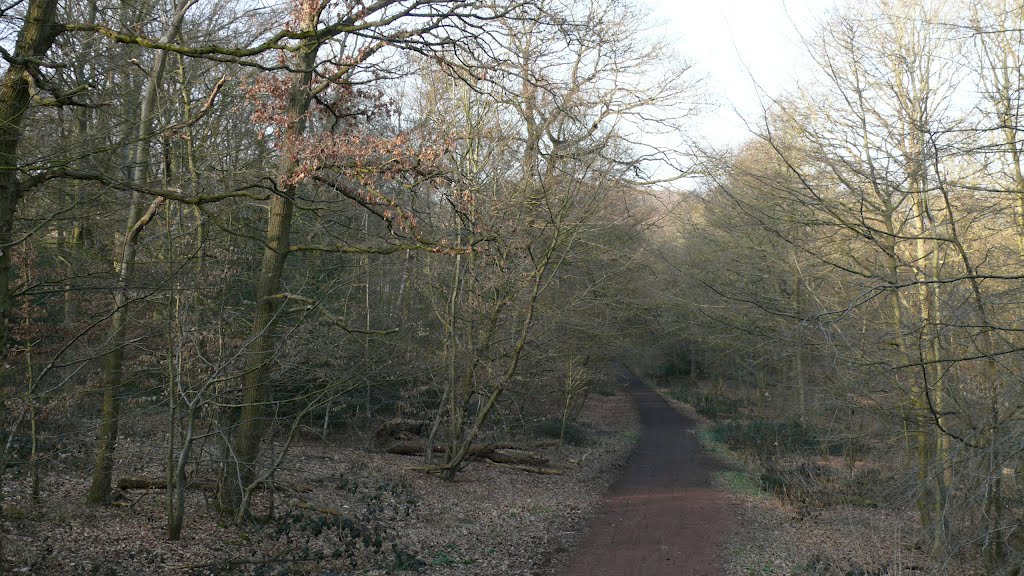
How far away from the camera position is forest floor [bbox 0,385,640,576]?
6.98 m

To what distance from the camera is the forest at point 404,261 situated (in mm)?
5665

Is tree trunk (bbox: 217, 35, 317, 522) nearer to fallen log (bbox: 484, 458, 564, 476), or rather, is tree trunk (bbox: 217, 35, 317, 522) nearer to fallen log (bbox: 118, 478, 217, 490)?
Answer: fallen log (bbox: 118, 478, 217, 490)

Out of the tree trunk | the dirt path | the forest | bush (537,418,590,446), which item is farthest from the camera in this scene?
bush (537,418,590,446)

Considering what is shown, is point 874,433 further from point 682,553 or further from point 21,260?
point 21,260

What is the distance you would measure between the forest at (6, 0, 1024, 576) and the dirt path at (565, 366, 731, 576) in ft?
6.21

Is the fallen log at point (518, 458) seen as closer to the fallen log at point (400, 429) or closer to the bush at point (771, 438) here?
the fallen log at point (400, 429)

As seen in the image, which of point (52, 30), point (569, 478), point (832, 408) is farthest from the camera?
point (569, 478)

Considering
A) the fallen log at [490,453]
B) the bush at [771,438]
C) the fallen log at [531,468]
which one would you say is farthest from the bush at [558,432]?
the fallen log at [531,468]

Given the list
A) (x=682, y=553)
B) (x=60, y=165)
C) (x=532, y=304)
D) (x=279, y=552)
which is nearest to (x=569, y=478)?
(x=532, y=304)

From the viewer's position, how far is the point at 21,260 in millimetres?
7336

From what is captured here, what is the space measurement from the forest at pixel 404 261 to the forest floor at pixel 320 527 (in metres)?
0.13

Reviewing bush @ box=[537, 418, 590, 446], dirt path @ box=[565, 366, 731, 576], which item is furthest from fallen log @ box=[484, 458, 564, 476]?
bush @ box=[537, 418, 590, 446]

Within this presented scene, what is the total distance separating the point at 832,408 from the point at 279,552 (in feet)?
27.1

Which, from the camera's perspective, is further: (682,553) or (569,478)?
(569,478)
